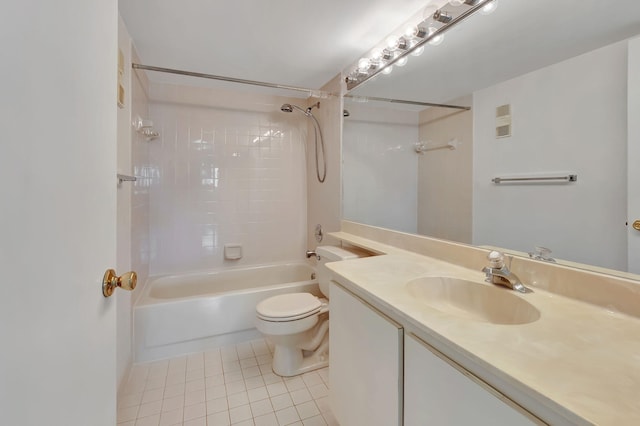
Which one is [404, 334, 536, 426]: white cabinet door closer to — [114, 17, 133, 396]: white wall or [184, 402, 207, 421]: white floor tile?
[184, 402, 207, 421]: white floor tile

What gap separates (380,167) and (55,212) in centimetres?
177

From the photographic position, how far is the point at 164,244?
2.55 metres

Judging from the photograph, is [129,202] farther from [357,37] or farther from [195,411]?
[357,37]

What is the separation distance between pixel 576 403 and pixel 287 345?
1.60 metres

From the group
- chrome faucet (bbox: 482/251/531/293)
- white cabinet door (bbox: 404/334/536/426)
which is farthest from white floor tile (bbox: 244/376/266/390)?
chrome faucet (bbox: 482/251/531/293)

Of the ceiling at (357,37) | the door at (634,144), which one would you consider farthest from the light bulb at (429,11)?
the door at (634,144)

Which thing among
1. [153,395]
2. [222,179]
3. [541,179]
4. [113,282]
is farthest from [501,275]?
[222,179]

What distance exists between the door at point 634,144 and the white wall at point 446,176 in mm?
543

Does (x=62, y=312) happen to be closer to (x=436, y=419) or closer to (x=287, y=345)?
(x=436, y=419)

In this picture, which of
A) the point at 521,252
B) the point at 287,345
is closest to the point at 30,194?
the point at 521,252

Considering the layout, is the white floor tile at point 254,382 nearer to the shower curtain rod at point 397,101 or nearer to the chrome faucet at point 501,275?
the chrome faucet at point 501,275

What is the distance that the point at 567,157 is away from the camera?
0.93 m

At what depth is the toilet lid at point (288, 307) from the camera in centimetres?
172

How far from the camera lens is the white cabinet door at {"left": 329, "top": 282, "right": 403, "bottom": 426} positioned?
2.80 ft
